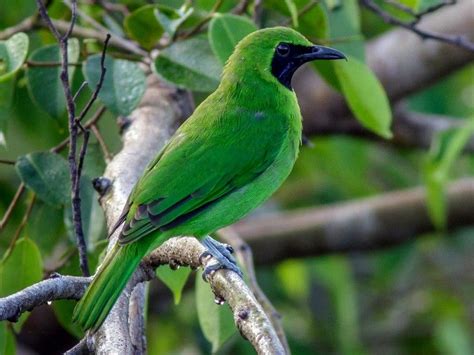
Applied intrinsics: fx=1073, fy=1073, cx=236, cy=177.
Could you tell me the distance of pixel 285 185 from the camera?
22.1ft

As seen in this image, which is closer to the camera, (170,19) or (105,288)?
(105,288)

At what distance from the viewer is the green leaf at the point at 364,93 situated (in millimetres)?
3703

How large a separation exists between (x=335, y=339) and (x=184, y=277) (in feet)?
11.6

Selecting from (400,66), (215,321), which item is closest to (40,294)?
(215,321)

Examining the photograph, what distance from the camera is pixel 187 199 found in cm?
317

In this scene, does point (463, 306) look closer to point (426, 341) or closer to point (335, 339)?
point (426, 341)

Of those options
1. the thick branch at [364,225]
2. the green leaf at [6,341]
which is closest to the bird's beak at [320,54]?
the green leaf at [6,341]

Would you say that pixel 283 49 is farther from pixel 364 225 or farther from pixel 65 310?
pixel 364 225

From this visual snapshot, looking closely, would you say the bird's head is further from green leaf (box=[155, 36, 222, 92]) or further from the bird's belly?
the bird's belly

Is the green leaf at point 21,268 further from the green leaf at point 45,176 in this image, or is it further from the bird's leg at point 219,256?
the bird's leg at point 219,256

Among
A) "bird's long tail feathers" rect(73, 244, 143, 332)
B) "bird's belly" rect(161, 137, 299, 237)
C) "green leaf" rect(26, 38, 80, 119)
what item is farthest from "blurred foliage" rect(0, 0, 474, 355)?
"bird's long tail feathers" rect(73, 244, 143, 332)

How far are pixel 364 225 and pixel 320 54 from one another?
2.52 meters

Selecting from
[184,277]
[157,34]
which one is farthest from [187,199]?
[157,34]

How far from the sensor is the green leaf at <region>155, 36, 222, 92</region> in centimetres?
356
